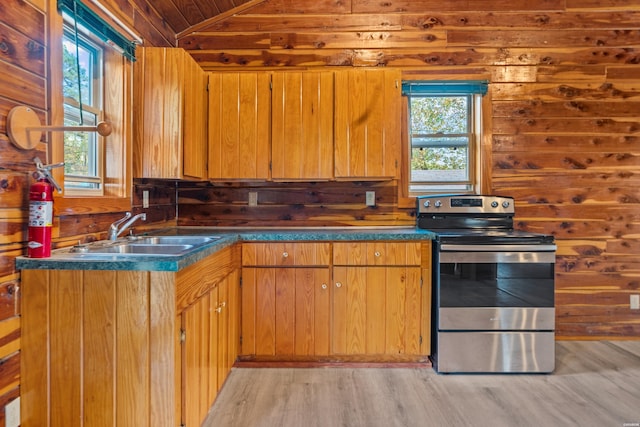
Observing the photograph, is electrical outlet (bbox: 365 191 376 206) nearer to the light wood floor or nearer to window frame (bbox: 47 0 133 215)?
the light wood floor

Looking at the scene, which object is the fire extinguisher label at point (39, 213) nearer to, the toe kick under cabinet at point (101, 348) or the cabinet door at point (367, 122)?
the toe kick under cabinet at point (101, 348)

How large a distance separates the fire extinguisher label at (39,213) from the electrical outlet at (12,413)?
69 centimetres

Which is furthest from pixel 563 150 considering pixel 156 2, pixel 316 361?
pixel 156 2

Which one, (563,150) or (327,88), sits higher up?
(327,88)

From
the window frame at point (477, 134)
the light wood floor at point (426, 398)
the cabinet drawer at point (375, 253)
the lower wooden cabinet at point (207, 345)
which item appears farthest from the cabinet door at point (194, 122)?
the window frame at point (477, 134)

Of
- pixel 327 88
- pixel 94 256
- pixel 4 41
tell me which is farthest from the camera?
pixel 327 88

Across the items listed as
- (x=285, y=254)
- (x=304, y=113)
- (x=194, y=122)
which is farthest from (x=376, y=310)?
(x=194, y=122)

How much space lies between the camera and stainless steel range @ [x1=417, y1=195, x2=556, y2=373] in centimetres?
247

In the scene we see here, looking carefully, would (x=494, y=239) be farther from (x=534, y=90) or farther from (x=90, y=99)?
(x=90, y=99)

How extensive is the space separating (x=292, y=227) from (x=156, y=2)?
6.24 ft

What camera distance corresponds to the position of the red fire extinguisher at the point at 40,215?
4.99 feet

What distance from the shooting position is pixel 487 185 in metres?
3.16

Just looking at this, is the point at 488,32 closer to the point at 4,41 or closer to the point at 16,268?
the point at 4,41

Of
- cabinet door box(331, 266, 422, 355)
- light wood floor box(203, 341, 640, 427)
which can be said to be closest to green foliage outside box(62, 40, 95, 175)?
light wood floor box(203, 341, 640, 427)
